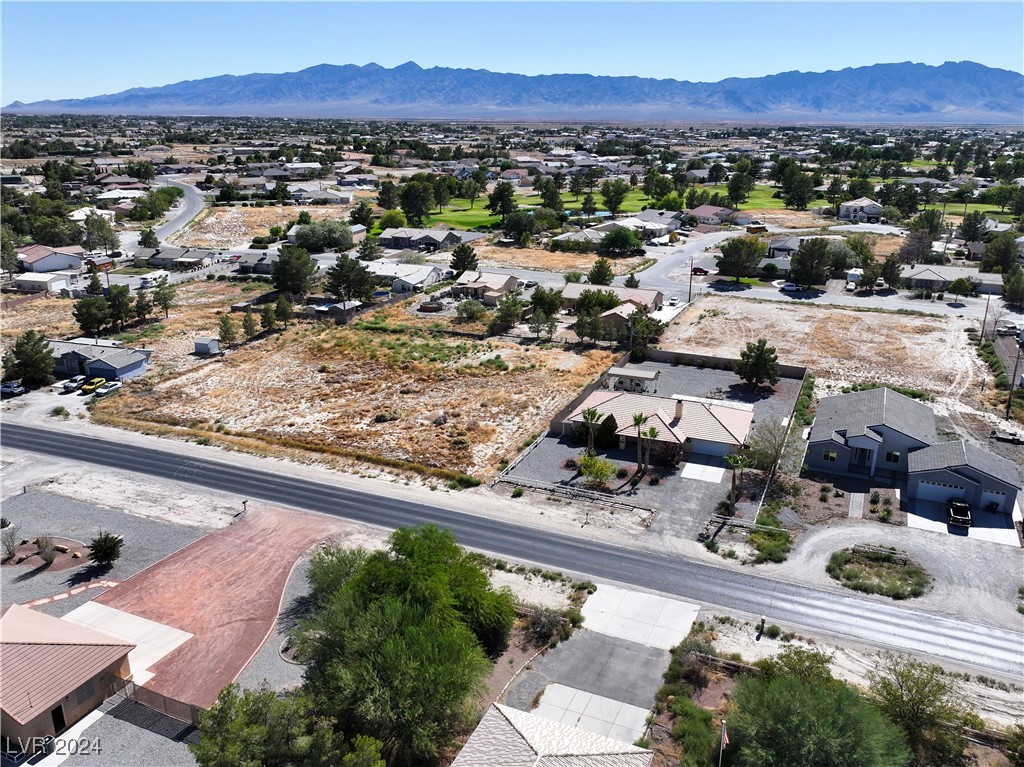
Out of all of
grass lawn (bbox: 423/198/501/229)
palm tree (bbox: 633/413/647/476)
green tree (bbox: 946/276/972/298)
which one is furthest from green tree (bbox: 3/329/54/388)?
green tree (bbox: 946/276/972/298)

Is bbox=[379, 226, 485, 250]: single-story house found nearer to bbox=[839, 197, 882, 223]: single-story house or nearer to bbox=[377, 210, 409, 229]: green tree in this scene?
bbox=[377, 210, 409, 229]: green tree

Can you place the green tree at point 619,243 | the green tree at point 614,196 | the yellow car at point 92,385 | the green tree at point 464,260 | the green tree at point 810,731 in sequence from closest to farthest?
the green tree at point 810,731 → the yellow car at point 92,385 → the green tree at point 464,260 → the green tree at point 619,243 → the green tree at point 614,196

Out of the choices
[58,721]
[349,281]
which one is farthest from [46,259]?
[58,721]

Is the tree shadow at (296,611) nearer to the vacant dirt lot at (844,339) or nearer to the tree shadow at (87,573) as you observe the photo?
the tree shadow at (87,573)

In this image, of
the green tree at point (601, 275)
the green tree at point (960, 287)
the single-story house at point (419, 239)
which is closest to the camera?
the green tree at point (960, 287)

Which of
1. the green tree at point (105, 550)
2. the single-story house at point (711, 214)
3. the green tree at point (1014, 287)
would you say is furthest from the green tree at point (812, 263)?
the green tree at point (105, 550)

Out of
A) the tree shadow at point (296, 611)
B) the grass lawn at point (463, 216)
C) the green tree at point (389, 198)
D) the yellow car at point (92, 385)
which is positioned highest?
the green tree at point (389, 198)

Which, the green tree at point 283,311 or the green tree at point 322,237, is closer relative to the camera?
the green tree at point 283,311

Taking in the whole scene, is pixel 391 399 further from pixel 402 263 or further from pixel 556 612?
pixel 402 263
